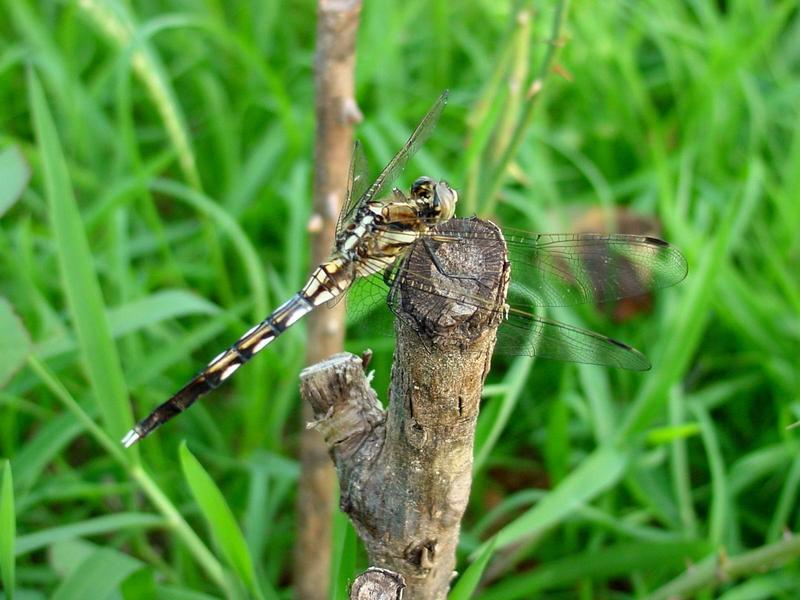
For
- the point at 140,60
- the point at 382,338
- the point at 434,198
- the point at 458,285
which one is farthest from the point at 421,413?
the point at 140,60

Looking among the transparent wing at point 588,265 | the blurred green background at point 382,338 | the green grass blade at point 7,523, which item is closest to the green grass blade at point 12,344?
the blurred green background at point 382,338

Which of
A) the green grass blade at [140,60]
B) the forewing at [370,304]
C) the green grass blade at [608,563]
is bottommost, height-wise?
the green grass blade at [608,563]

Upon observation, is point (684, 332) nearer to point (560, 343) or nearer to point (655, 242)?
point (655, 242)

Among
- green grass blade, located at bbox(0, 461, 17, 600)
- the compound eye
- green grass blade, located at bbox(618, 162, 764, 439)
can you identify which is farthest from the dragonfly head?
green grass blade, located at bbox(0, 461, 17, 600)

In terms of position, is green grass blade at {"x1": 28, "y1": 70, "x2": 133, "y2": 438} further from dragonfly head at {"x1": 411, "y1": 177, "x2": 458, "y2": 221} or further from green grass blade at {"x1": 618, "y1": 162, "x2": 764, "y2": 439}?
green grass blade at {"x1": 618, "y1": 162, "x2": 764, "y2": 439}

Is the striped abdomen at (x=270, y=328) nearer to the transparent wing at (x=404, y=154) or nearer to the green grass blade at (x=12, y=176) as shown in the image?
the transparent wing at (x=404, y=154)
